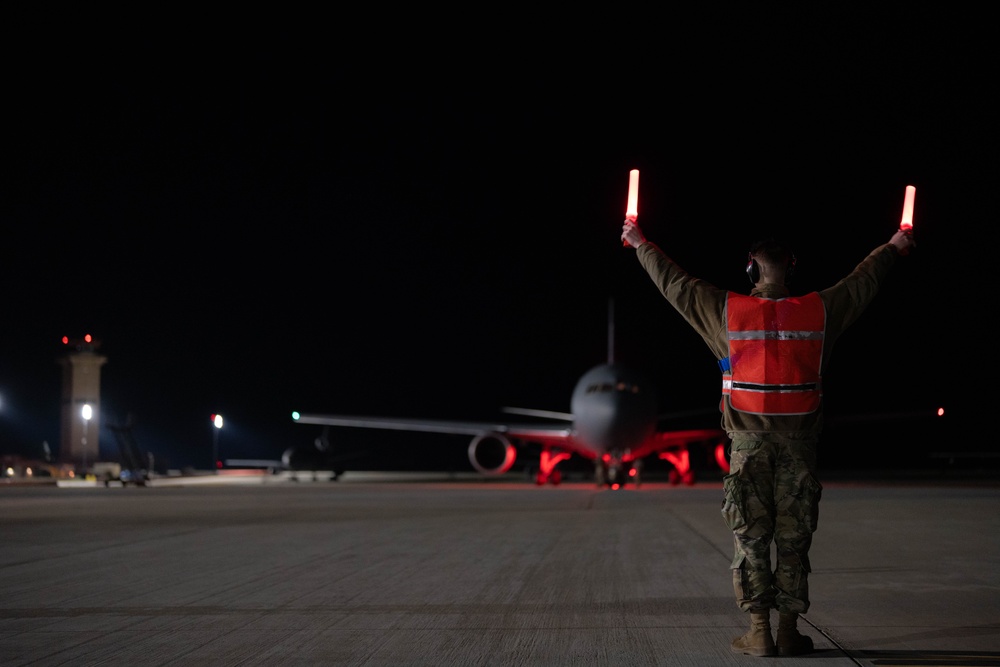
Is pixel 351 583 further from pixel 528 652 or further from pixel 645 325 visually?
pixel 645 325

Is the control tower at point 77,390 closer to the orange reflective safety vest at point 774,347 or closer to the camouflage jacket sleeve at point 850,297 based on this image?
the orange reflective safety vest at point 774,347

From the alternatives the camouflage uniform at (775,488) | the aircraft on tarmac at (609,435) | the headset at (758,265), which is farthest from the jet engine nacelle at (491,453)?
the camouflage uniform at (775,488)

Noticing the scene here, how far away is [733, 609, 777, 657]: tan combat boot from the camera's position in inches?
191

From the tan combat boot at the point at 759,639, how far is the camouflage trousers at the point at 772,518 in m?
0.05

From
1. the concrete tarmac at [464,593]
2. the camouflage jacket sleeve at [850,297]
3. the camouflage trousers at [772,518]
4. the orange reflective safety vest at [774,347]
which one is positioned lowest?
the concrete tarmac at [464,593]

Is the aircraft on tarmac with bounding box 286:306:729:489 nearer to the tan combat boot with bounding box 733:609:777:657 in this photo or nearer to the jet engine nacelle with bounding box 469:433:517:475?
the jet engine nacelle with bounding box 469:433:517:475

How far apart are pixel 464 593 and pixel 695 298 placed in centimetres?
295

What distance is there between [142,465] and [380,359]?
3785 centimetres

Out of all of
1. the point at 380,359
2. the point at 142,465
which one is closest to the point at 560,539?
the point at 142,465

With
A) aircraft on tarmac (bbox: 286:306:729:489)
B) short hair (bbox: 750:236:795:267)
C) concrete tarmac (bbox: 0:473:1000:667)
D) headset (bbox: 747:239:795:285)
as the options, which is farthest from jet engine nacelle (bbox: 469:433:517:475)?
short hair (bbox: 750:236:795:267)

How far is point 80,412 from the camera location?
1964 inches

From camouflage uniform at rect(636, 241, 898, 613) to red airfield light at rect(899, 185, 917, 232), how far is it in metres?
0.47

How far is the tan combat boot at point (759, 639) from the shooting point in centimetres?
486

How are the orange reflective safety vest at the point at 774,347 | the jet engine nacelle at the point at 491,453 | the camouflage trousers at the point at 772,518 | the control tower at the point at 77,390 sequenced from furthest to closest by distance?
the control tower at the point at 77,390
the jet engine nacelle at the point at 491,453
the orange reflective safety vest at the point at 774,347
the camouflage trousers at the point at 772,518
